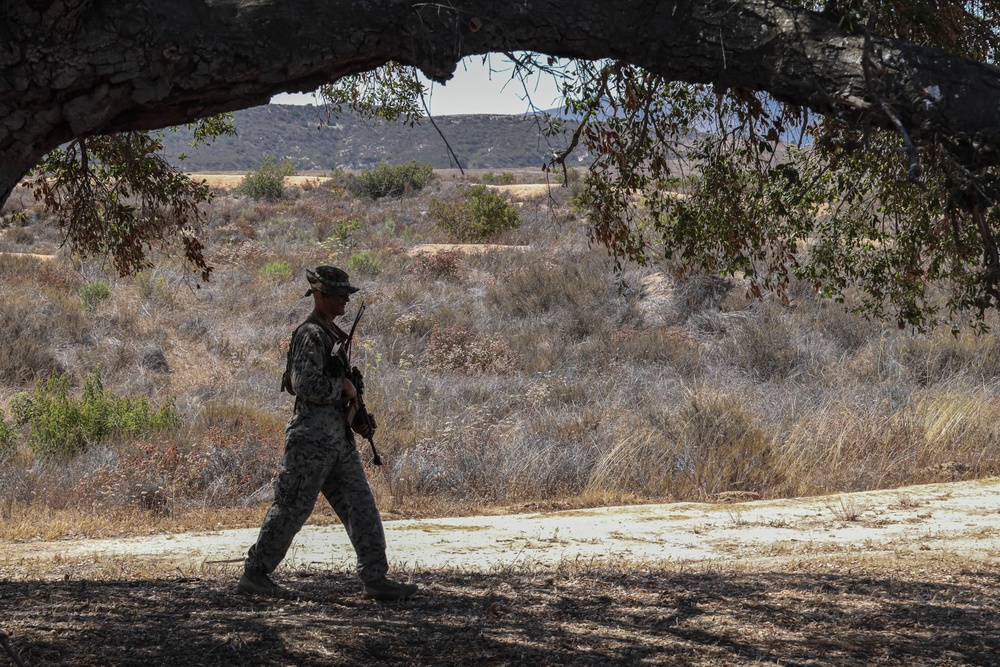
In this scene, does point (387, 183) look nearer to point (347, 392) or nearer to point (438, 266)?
point (438, 266)

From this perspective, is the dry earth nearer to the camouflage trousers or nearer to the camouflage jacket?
the camouflage trousers

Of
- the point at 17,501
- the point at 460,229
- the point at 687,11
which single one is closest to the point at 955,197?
the point at 687,11

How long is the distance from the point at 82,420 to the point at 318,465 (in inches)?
244

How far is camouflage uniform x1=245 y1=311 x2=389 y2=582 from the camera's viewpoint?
543cm

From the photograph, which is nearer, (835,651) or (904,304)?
(835,651)

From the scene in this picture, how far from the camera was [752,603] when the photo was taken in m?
5.83

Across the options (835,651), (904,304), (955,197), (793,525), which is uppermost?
(955,197)

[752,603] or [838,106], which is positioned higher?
[838,106]

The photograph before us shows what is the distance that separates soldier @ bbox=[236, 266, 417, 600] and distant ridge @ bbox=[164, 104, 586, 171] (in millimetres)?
83622

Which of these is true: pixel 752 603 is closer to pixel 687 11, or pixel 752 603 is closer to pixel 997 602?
pixel 997 602

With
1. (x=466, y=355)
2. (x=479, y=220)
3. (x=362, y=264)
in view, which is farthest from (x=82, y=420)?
→ (x=479, y=220)

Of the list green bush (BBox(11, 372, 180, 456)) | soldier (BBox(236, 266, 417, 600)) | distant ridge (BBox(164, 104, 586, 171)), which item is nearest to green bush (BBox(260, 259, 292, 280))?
green bush (BBox(11, 372, 180, 456))

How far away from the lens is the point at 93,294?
17.3m

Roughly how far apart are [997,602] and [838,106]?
361cm
